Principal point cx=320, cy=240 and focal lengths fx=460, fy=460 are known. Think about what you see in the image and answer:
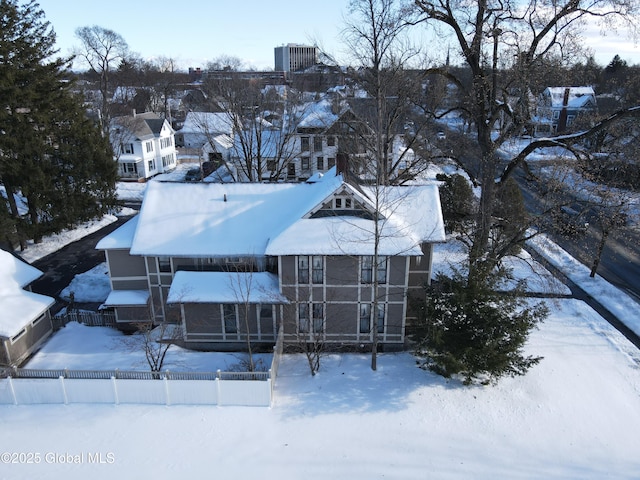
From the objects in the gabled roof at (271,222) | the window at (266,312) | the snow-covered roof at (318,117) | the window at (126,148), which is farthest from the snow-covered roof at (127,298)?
the window at (126,148)

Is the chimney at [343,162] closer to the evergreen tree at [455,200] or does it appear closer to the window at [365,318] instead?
the window at [365,318]

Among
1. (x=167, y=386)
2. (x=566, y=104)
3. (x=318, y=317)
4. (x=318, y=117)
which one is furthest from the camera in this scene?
(x=566, y=104)

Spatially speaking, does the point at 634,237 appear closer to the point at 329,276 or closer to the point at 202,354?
the point at 329,276

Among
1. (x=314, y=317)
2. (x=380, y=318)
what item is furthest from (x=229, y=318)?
(x=380, y=318)

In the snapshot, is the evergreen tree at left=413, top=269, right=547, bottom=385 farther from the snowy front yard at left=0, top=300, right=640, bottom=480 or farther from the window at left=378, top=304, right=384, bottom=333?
the window at left=378, top=304, right=384, bottom=333

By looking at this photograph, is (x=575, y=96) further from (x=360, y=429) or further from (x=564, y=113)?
(x=360, y=429)

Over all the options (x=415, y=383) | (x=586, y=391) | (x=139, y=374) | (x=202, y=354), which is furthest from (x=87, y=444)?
(x=586, y=391)
